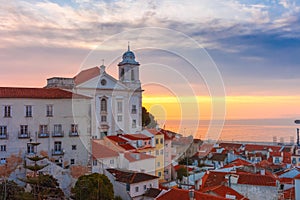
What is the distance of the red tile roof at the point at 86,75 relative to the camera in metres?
22.2

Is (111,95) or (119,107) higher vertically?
(111,95)

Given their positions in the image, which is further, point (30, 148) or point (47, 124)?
point (47, 124)

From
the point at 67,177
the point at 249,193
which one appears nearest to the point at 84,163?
the point at 67,177

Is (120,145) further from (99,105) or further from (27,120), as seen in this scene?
(99,105)

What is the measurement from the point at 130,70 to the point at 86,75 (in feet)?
15.2

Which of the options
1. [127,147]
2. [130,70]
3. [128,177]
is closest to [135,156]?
[127,147]

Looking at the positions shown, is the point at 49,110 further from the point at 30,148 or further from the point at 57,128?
the point at 30,148

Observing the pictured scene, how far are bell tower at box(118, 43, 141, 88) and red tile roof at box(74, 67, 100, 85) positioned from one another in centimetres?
321

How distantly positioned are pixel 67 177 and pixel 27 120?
2691 millimetres

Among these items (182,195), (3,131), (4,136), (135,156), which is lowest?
(182,195)

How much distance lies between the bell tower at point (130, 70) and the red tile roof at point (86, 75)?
321 centimetres

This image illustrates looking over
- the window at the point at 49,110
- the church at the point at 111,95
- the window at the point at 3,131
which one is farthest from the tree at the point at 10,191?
the church at the point at 111,95

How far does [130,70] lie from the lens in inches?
1065

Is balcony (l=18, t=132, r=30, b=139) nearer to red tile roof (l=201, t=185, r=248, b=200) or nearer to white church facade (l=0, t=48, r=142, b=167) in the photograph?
white church facade (l=0, t=48, r=142, b=167)
